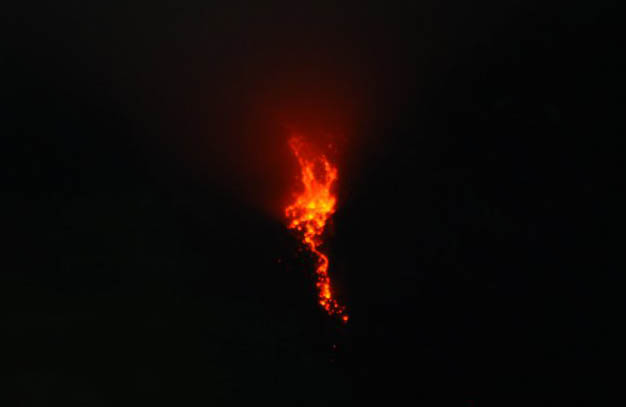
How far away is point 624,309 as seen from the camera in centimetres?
408

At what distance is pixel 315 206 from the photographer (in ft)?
16.3

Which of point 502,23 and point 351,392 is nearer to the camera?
point 351,392

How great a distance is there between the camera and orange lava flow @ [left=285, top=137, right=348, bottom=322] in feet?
15.9

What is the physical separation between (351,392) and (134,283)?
2.87m

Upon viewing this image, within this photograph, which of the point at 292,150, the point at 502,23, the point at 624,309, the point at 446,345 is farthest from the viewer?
the point at 292,150

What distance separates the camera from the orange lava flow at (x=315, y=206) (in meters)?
4.86

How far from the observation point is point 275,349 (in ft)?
15.2

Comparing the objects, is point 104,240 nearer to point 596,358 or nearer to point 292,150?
point 292,150

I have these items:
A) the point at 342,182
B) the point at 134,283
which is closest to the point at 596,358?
the point at 342,182

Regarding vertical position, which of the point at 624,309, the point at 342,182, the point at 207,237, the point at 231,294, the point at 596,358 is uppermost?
the point at 342,182

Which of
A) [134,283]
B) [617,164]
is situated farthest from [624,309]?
[134,283]

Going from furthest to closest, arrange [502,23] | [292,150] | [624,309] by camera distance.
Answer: [292,150]
[502,23]
[624,309]

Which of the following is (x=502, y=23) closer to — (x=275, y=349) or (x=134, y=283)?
(x=275, y=349)

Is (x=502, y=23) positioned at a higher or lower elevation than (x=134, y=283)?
higher
